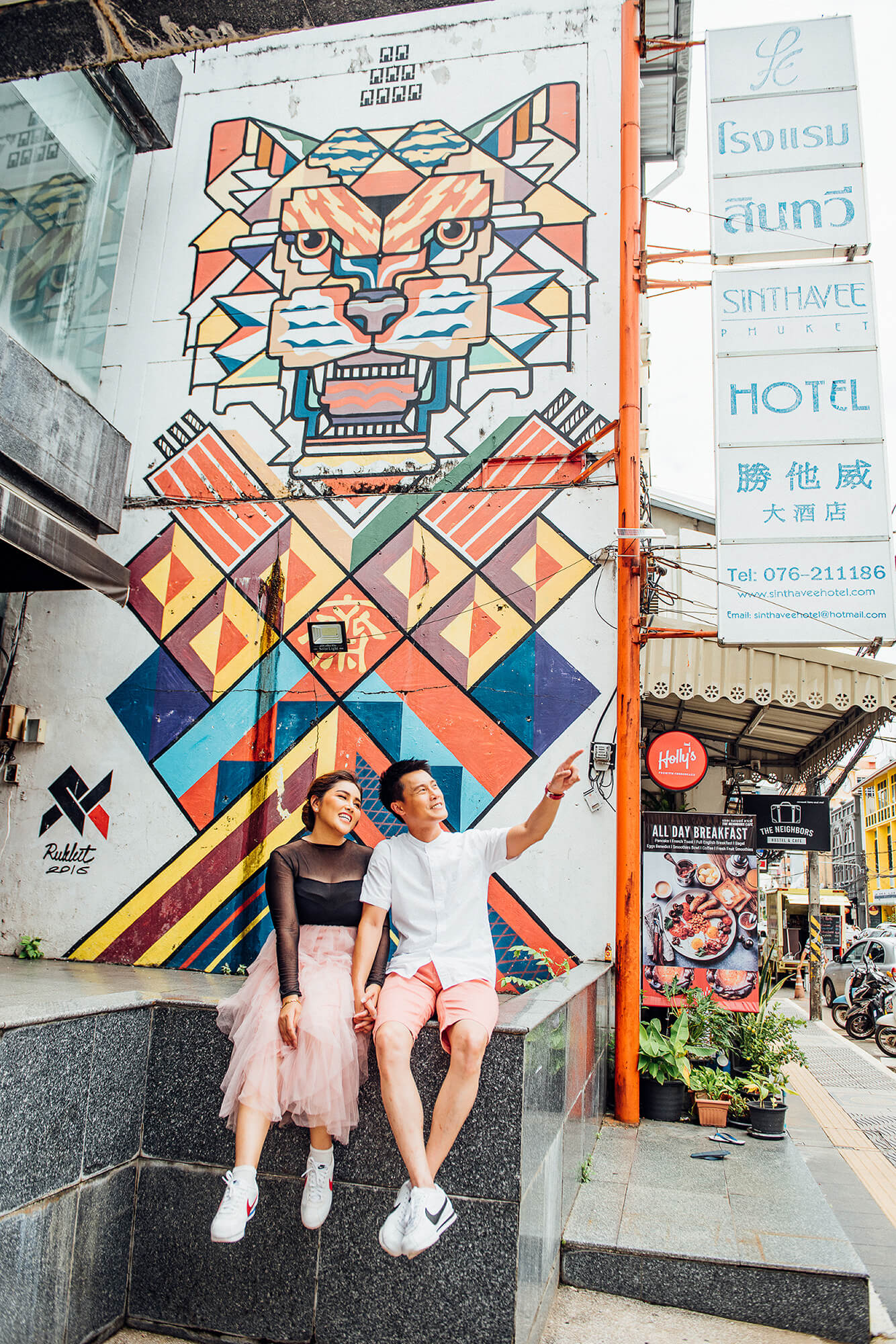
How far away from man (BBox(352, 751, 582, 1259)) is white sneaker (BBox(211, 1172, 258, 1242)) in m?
0.44

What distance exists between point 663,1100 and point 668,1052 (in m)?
0.32

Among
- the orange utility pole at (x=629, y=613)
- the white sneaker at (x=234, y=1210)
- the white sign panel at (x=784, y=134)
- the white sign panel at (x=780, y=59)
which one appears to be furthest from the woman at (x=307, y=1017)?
the white sign panel at (x=780, y=59)

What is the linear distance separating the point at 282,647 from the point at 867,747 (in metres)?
7.28

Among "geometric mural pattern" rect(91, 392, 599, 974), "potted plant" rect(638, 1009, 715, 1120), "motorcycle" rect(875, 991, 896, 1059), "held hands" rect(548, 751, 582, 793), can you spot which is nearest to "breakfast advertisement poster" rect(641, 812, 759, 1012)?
"potted plant" rect(638, 1009, 715, 1120)

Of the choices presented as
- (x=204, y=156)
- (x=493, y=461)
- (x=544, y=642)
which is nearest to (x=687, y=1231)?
(x=544, y=642)

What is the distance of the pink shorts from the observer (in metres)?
3.35

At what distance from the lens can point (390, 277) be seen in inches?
326

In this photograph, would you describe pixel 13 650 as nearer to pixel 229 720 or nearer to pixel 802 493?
pixel 229 720

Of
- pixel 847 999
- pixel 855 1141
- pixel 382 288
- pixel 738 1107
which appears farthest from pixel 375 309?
pixel 847 999

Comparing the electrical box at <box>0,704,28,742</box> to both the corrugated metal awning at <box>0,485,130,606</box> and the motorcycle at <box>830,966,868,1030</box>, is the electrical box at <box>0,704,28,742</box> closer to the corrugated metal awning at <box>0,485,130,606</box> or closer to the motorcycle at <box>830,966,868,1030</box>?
the corrugated metal awning at <box>0,485,130,606</box>

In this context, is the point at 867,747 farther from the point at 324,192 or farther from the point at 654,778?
the point at 324,192

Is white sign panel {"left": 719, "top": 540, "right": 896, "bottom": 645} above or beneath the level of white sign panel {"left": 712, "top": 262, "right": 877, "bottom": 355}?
beneath

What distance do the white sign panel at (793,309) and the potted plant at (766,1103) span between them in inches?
206

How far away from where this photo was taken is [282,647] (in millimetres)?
7762
